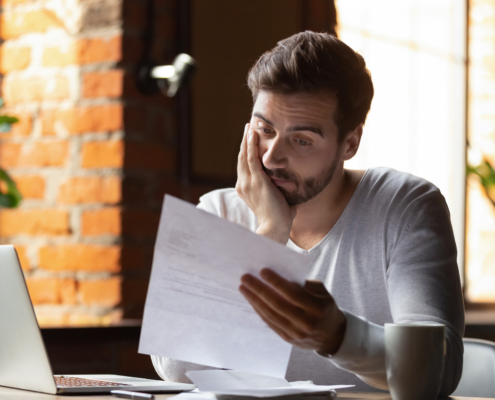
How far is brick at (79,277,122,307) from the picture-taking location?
1.66m

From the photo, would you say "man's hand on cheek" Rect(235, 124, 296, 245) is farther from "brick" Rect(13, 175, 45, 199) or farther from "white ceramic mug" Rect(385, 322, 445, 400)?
"brick" Rect(13, 175, 45, 199)

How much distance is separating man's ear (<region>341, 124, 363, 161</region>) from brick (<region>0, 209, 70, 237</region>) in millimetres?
760

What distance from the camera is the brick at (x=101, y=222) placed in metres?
1.66

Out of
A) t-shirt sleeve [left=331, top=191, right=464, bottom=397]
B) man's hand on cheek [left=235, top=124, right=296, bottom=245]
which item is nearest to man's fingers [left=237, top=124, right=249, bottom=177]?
man's hand on cheek [left=235, top=124, right=296, bottom=245]

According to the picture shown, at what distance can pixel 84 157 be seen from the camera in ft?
5.56

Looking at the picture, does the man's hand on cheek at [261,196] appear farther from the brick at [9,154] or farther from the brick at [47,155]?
the brick at [9,154]

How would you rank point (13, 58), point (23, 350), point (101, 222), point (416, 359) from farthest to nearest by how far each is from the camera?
point (13, 58)
point (101, 222)
point (23, 350)
point (416, 359)

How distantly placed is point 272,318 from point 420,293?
1.14ft

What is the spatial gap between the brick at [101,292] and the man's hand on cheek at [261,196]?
49 centimetres

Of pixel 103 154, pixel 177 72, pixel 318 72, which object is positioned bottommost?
pixel 103 154

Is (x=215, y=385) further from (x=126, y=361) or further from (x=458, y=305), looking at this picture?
(x=126, y=361)

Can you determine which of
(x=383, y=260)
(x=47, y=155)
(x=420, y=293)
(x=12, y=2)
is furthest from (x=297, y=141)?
(x=12, y=2)

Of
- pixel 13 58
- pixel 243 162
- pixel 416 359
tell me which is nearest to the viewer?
pixel 416 359

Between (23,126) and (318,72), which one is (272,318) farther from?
(23,126)
